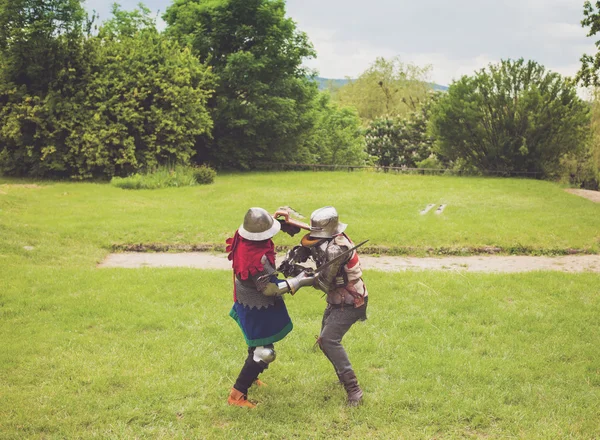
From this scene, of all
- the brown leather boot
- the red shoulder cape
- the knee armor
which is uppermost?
the red shoulder cape

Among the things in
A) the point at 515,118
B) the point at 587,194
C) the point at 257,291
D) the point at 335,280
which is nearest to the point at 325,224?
the point at 335,280

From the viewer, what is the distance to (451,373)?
19.0ft

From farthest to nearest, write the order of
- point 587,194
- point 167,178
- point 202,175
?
point 202,175
point 167,178
point 587,194

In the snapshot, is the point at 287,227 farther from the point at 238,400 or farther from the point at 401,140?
the point at 401,140

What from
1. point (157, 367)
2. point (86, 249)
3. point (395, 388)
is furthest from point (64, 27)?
point (395, 388)

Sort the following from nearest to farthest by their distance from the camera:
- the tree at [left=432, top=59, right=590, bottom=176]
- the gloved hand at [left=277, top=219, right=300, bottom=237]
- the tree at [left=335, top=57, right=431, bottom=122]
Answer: the gloved hand at [left=277, top=219, right=300, bottom=237], the tree at [left=432, top=59, right=590, bottom=176], the tree at [left=335, top=57, right=431, bottom=122]

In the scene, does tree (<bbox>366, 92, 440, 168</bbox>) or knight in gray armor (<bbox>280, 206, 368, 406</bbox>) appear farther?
tree (<bbox>366, 92, 440, 168</bbox>)

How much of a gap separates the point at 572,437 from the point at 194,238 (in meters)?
9.03

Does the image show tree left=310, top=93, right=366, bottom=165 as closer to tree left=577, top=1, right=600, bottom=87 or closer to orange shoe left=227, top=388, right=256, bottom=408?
tree left=577, top=1, right=600, bottom=87

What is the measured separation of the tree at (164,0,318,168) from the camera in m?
26.0

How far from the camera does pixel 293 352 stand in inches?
249

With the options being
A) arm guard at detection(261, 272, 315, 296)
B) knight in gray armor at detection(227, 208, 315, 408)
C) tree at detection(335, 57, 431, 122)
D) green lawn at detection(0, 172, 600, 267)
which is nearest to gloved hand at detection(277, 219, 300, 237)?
knight in gray armor at detection(227, 208, 315, 408)

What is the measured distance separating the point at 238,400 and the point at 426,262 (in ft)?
21.4

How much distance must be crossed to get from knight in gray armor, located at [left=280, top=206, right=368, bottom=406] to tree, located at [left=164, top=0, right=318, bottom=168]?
21.1 metres
